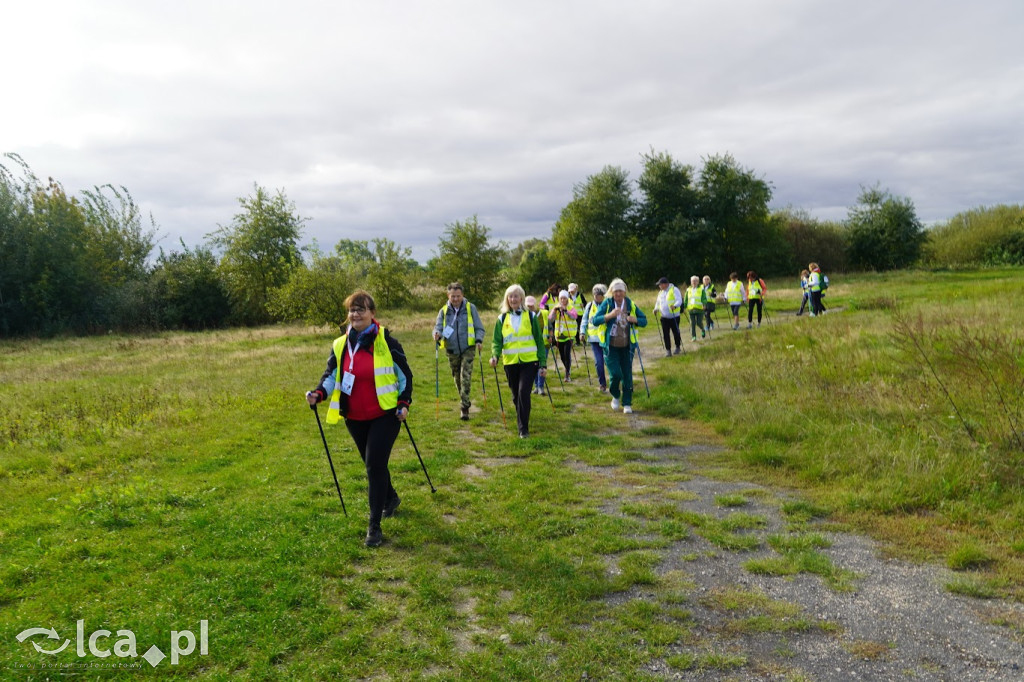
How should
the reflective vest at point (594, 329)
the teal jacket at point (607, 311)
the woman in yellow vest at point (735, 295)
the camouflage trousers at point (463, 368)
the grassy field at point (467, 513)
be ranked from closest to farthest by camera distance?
the grassy field at point (467, 513), the teal jacket at point (607, 311), the camouflage trousers at point (463, 368), the reflective vest at point (594, 329), the woman in yellow vest at point (735, 295)

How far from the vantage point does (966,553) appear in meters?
4.96

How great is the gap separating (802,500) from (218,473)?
7350 mm

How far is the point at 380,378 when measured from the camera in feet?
18.8

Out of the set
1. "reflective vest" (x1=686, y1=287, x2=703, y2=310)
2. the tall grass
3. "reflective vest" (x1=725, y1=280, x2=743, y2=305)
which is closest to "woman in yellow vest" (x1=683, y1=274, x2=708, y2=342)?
"reflective vest" (x1=686, y1=287, x2=703, y2=310)

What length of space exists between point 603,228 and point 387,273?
2150cm

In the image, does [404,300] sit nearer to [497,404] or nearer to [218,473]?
[497,404]

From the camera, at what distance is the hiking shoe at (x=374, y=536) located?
18.6 ft

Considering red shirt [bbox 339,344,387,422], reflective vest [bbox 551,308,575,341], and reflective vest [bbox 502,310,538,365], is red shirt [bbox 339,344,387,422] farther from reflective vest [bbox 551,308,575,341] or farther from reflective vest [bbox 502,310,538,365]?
reflective vest [bbox 551,308,575,341]

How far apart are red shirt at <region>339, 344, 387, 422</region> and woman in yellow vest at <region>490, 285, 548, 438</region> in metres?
3.66

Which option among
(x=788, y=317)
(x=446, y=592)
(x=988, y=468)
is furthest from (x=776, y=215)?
(x=446, y=592)

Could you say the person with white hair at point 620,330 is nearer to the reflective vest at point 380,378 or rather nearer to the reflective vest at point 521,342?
the reflective vest at point 521,342

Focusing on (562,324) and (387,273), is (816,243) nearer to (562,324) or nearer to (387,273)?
(387,273)

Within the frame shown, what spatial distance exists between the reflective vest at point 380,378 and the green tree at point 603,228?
151ft

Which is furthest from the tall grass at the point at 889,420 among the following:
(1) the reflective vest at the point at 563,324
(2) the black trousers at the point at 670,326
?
(1) the reflective vest at the point at 563,324
